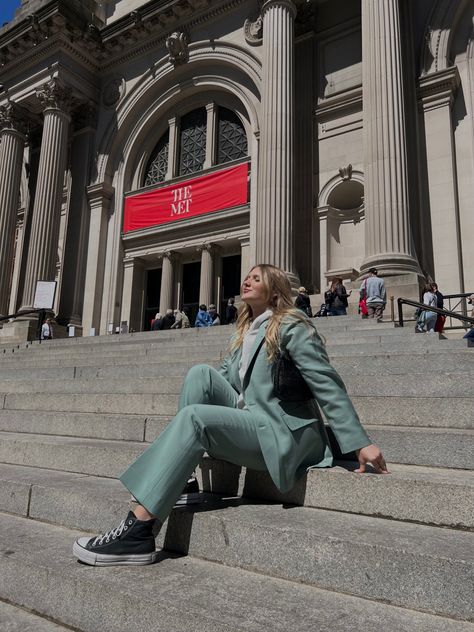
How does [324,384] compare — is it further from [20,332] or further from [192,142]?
[192,142]

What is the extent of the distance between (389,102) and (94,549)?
42.7 feet

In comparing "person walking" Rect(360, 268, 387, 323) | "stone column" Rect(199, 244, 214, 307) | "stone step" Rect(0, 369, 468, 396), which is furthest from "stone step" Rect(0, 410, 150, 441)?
"stone column" Rect(199, 244, 214, 307)

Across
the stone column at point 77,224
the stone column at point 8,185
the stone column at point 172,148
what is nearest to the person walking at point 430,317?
the stone column at point 172,148

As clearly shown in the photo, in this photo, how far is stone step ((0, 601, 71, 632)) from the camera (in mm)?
1954

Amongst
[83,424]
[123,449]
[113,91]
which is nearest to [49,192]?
[113,91]

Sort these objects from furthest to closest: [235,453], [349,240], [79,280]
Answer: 1. [79,280]
2. [349,240]
3. [235,453]

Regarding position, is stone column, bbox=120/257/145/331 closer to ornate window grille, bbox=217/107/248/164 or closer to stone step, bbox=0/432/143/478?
ornate window grille, bbox=217/107/248/164

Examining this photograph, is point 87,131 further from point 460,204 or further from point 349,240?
point 460,204

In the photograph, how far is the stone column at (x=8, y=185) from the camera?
20.2m

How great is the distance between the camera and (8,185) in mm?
20719

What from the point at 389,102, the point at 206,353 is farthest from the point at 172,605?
the point at 389,102

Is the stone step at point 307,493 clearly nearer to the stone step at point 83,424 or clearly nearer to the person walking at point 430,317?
the stone step at point 83,424

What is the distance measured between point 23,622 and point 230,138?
1885cm

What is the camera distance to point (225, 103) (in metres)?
19.2
